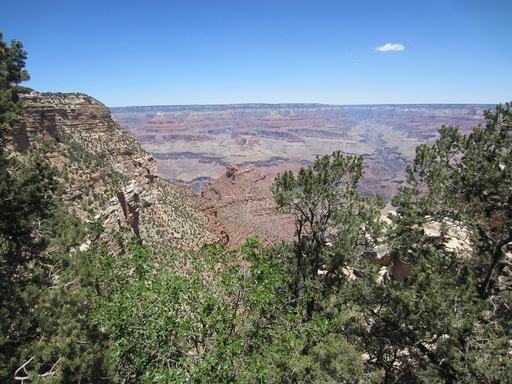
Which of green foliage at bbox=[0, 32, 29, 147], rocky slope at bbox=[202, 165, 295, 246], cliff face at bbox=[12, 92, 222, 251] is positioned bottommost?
rocky slope at bbox=[202, 165, 295, 246]

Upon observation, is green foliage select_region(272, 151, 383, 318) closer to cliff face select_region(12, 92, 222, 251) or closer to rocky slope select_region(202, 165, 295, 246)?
cliff face select_region(12, 92, 222, 251)

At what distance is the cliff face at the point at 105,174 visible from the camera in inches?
875

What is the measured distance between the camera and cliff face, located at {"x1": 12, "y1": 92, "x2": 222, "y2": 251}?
22234 millimetres

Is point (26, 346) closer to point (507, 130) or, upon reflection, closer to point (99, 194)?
point (507, 130)

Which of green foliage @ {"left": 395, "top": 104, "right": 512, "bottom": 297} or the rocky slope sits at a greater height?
green foliage @ {"left": 395, "top": 104, "right": 512, "bottom": 297}

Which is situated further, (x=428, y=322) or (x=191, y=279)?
(x=428, y=322)

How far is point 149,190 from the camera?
3981 centimetres

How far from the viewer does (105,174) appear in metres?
26.2

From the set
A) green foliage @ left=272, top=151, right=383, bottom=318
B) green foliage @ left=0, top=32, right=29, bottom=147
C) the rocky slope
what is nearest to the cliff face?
green foliage @ left=0, top=32, right=29, bottom=147

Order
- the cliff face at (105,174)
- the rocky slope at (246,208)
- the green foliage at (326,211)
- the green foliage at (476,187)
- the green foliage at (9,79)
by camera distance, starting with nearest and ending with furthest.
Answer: the green foliage at (9,79) → the green foliage at (476,187) → the green foliage at (326,211) → the cliff face at (105,174) → the rocky slope at (246,208)

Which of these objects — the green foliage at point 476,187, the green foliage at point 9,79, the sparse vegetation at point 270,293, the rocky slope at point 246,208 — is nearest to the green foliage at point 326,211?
the sparse vegetation at point 270,293

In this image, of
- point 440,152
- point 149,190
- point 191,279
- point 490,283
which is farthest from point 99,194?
point 490,283

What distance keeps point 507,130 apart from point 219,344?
456 inches

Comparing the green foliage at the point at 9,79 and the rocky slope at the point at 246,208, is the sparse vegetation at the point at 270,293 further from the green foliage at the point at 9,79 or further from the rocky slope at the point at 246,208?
the rocky slope at the point at 246,208
